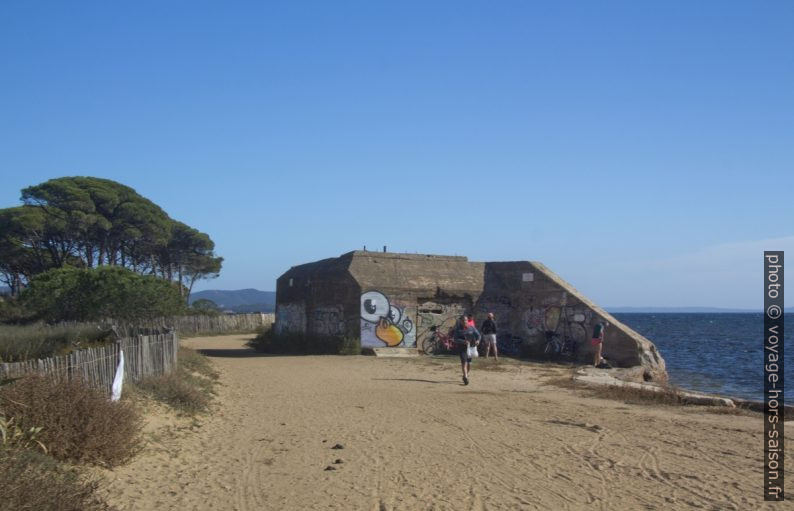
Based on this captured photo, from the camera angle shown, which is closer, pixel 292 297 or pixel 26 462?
pixel 26 462

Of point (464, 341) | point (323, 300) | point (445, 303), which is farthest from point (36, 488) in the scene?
point (445, 303)

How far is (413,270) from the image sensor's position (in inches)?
1035

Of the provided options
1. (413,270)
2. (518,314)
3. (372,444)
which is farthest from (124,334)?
(518,314)

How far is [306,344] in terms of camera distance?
26578mm

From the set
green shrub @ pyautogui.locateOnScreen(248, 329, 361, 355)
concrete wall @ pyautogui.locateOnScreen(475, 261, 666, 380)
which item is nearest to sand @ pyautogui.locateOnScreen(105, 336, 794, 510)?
concrete wall @ pyautogui.locateOnScreen(475, 261, 666, 380)

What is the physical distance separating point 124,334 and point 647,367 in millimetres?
15599

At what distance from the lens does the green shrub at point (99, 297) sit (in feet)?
80.6

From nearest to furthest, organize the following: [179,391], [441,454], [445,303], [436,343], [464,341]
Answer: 1. [441,454]
2. [179,391]
3. [464,341]
4. [436,343]
5. [445,303]

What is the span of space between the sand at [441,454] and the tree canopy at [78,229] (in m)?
33.7

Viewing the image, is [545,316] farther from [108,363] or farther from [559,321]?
[108,363]

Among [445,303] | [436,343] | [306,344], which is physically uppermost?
[445,303]

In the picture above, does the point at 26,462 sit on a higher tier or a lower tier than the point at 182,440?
higher

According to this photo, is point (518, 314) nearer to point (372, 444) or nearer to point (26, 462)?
point (372, 444)

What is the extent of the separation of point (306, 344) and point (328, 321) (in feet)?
4.41
